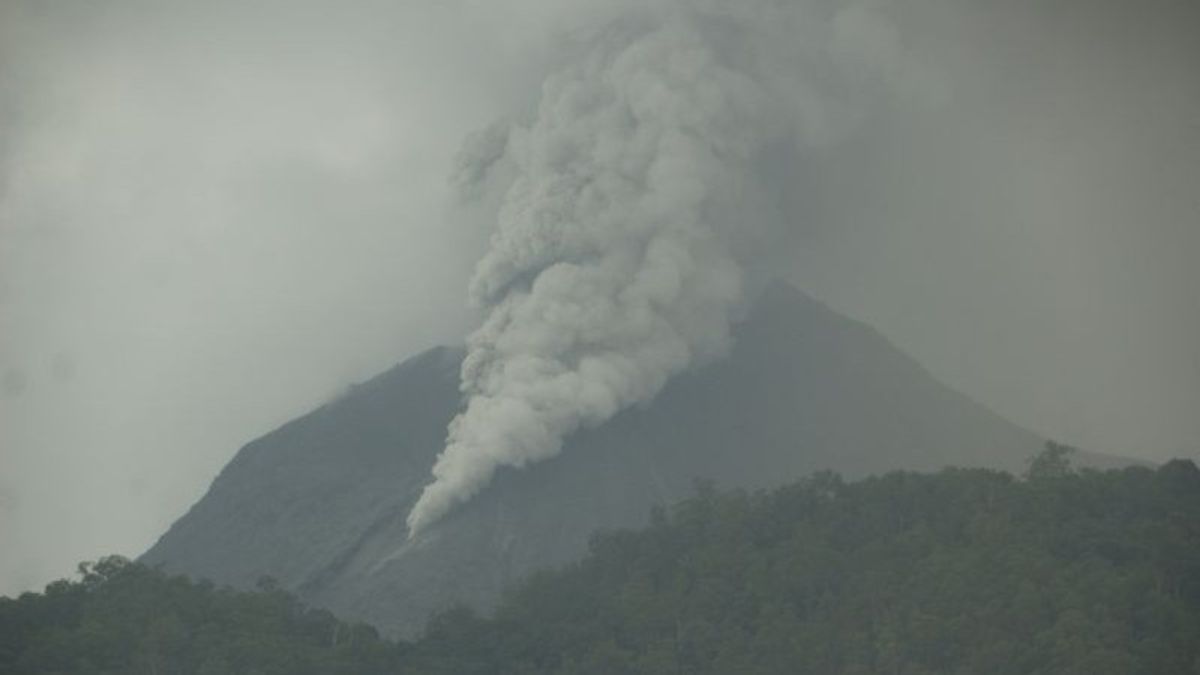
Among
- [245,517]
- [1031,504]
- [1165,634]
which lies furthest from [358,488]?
[1165,634]

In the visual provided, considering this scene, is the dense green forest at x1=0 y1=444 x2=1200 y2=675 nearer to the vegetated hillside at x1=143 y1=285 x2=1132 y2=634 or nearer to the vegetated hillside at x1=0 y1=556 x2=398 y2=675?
the vegetated hillside at x1=0 y1=556 x2=398 y2=675

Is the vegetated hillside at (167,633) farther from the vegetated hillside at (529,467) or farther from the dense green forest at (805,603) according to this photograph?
the vegetated hillside at (529,467)

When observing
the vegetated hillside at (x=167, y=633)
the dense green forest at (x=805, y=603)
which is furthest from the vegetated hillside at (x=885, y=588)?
the vegetated hillside at (x=167, y=633)

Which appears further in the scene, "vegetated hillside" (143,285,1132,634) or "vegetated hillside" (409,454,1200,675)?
"vegetated hillside" (143,285,1132,634)

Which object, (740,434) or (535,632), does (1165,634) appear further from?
(740,434)

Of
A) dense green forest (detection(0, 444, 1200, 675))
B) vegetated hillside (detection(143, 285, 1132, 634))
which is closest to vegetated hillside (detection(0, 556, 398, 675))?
dense green forest (detection(0, 444, 1200, 675))

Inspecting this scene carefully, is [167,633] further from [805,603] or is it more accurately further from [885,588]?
[885,588]
